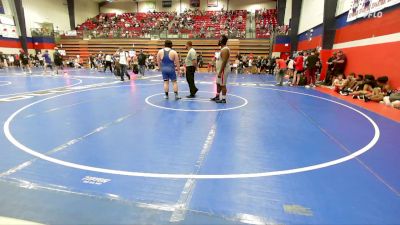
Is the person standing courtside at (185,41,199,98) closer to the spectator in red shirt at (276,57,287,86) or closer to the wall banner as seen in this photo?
the spectator in red shirt at (276,57,287,86)

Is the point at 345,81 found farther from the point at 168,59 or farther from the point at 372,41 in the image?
the point at 168,59

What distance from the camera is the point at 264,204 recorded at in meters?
2.54

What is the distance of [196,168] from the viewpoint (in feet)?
10.8

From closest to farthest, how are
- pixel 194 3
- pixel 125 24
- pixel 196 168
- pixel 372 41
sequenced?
1. pixel 196 168
2. pixel 372 41
3. pixel 125 24
4. pixel 194 3

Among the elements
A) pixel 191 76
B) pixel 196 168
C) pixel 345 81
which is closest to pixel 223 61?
pixel 191 76

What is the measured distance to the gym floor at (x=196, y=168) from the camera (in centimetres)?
238

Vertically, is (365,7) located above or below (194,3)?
below

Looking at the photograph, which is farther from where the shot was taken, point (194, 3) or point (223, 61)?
point (194, 3)

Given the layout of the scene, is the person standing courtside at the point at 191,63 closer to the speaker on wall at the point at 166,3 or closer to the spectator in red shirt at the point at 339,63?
the spectator in red shirt at the point at 339,63

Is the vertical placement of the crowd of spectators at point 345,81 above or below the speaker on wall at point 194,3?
below

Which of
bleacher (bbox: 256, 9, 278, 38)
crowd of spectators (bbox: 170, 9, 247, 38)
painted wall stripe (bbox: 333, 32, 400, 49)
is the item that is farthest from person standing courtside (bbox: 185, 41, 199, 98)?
bleacher (bbox: 256, 9, 278, 38)

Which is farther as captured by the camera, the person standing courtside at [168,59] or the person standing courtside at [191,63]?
the person standing courtside at [191,63]

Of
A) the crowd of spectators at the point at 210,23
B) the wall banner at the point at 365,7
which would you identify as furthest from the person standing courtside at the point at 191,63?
the crowd of spectators at the point at 210,23

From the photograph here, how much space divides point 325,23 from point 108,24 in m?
28.6
